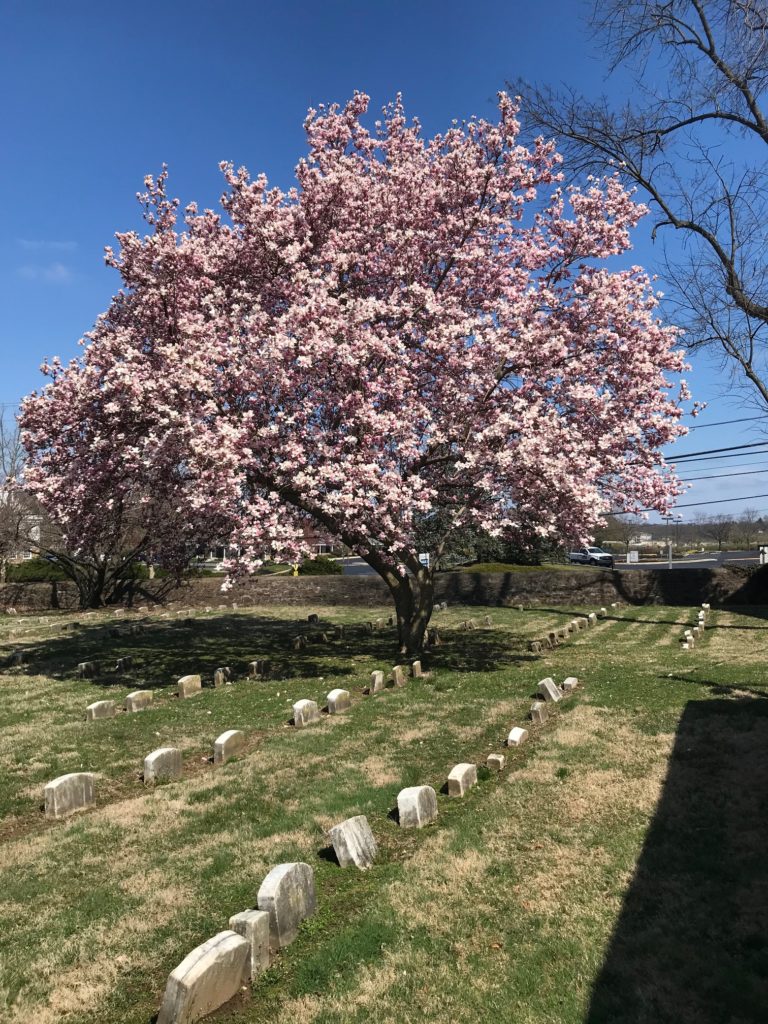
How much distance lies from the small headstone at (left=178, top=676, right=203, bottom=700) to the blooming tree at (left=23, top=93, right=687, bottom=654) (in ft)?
10.4

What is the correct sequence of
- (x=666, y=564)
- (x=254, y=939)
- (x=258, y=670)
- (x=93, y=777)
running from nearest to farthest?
(x=254, y=939) → (x=93, y=777) → (x=258, y=670) → (x=666, y=564)

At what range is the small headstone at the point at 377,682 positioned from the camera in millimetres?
14536

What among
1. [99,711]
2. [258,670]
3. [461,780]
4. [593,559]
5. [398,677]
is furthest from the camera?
[593,559]

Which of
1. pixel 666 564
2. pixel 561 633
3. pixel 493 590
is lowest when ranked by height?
pixel 561 633

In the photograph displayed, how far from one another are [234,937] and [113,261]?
1586 centimetres

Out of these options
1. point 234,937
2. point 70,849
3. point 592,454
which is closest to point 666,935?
point 234,937

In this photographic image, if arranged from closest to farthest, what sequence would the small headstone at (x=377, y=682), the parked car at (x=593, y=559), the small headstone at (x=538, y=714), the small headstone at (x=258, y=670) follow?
the small headstone at (x=538, y=714) < the small headstone at (x=377, y=682) < the small headstone at (x=258, y=670) < the parked car at (x=593, y=559)

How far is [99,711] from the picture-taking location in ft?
42.0

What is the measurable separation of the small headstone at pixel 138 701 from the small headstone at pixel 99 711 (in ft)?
1.27

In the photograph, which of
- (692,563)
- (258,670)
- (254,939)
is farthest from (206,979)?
(692,563)

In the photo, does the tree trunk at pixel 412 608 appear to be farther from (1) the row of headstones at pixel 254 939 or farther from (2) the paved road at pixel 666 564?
Result: (2) the paved road at pixel 666 564

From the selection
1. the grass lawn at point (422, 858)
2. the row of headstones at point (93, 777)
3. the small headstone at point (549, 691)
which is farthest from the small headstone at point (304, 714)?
the small headstone at point (549, 691)

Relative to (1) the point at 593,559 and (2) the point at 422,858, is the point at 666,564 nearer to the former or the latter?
(1) the point at 593,559

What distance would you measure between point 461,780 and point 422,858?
6.12 feet
